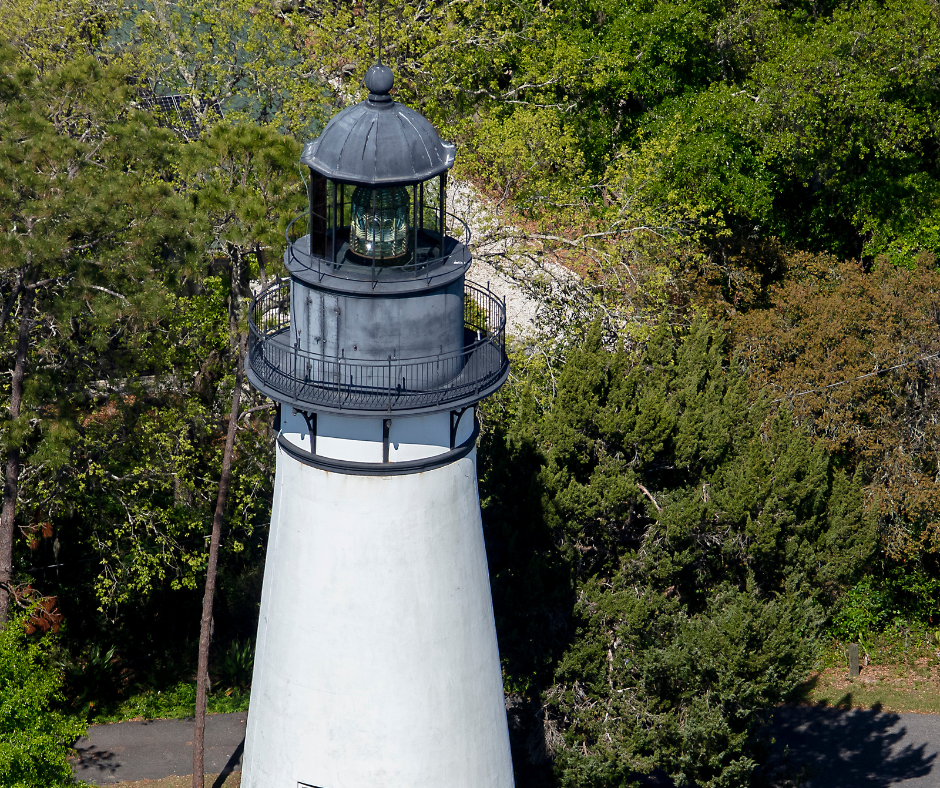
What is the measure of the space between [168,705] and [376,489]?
17.3 meters

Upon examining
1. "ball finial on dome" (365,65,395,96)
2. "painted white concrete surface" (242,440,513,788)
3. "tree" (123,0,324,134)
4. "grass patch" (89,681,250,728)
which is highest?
"tree" (123,0,324,134)

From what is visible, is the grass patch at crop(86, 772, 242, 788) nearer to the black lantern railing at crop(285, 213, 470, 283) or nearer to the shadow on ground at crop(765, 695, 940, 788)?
the shadow on ground at crop(765, 695, 940, 788)

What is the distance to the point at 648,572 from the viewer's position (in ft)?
81.1

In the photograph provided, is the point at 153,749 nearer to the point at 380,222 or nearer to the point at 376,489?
the point at 376,489

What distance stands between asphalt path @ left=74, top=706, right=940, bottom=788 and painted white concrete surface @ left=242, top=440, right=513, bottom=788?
1215 cm

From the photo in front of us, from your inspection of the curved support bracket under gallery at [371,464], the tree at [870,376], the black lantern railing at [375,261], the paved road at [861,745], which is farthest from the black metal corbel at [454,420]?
the tree at [870,376]

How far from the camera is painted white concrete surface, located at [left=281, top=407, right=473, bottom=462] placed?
14.3 metres

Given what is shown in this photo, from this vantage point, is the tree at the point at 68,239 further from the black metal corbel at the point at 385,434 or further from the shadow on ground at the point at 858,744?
the shadow on ground at the point at 858,744

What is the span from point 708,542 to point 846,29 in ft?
56.2

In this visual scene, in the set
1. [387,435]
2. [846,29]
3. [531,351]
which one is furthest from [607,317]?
[387,435]

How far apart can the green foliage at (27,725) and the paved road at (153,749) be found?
4.40m

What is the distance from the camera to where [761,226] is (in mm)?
38031

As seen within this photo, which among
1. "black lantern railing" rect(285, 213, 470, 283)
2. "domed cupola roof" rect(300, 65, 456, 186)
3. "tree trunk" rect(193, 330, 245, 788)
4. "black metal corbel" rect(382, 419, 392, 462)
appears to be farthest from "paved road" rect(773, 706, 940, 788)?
"domed cupola roof" rect(300, 65, 456, 186)

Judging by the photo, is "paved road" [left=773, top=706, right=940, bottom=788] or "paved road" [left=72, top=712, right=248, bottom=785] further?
"paved road" [left=773, top=706, right=940, bottom=788]
